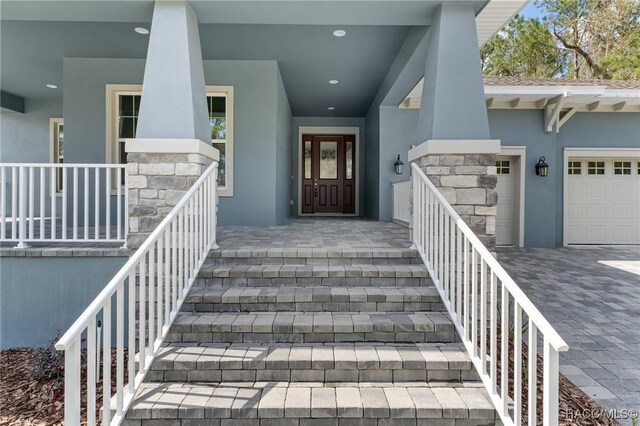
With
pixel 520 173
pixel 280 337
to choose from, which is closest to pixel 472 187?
pixel 280 337

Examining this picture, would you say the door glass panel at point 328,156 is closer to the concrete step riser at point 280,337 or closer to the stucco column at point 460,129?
the stucco column at point 460,129

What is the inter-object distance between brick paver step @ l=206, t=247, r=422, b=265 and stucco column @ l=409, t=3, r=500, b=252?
670 millimetres

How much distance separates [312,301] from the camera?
9.55ft

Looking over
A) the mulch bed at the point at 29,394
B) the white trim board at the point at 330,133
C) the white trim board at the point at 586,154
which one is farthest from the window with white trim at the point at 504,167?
the mulch bed at the point at 29,394

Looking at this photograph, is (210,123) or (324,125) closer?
(210,123)

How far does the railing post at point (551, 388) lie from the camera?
1690 mm

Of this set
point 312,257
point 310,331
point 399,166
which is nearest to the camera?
point 310,331

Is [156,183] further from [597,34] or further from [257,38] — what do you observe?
[597,34]

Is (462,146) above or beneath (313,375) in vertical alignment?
above

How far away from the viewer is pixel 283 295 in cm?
292

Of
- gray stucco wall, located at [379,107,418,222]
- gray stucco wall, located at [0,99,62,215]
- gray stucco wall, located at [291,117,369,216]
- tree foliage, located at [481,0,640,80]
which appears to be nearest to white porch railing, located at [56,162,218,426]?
gray stucco wall, located at [379,107,418,222]

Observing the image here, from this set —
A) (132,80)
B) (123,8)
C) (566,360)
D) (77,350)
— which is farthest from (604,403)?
(132,80)

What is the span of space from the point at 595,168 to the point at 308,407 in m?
8.69

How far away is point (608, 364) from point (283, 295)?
2565mm
